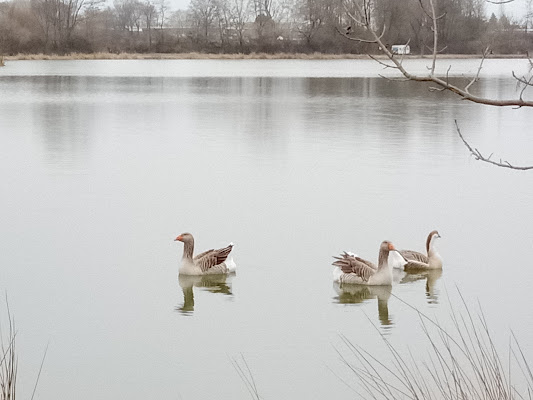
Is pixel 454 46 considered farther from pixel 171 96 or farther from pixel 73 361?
pixel 73 361

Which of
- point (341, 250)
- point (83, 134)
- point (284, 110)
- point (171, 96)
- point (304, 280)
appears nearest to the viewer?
point (304, 280)

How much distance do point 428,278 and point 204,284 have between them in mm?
1774

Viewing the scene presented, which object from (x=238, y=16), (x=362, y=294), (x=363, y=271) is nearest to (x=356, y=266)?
(x=363, y=271)

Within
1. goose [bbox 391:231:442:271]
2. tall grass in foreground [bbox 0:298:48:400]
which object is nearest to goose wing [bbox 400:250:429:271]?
goose [bbox 391:231:442:271]

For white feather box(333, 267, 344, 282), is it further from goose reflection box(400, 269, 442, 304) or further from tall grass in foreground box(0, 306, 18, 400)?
tall grass in foreground box(0, 306, 18, 400)

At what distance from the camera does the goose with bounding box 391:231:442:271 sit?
815cm

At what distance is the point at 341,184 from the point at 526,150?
4.43m

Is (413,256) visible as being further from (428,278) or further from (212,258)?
(212,258)

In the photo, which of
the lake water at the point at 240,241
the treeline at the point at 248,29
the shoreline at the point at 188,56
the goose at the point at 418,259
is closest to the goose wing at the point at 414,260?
the goose at the point at 418,259

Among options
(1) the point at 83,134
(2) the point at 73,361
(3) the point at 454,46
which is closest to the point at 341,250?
(2) the point at 73,361

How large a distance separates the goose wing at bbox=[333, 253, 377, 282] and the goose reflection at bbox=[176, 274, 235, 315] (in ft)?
2.84

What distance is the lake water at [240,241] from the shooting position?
6148 mm

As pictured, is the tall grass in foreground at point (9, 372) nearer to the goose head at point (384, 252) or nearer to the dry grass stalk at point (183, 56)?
the goose head at point (384, 252)

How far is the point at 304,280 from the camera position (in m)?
7.80
